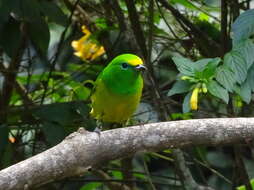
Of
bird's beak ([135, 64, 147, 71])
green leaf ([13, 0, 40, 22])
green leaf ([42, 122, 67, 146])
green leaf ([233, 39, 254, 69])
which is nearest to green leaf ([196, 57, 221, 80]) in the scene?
green leaf ([233, 39, 254, 69])

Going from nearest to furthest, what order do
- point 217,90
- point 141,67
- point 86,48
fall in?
point 217,90 < point 141,67 < point 86,48

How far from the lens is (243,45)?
2818 mm

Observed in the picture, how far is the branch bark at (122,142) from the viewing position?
230cm

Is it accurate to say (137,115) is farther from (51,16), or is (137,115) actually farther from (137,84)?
(51,16)

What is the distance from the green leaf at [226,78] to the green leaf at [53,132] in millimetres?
1124

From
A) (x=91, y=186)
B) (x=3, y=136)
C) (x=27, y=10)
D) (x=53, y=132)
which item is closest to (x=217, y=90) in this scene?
(x=53, y=132)

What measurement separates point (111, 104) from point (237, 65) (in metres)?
1.15

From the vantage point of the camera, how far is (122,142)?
8.25 feet

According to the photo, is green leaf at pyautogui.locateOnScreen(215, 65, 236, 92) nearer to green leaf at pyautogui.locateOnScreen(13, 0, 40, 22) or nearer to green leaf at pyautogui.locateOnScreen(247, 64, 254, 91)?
green leaf at pyautogui.locateOnScreen(247, 64, 254, 91)

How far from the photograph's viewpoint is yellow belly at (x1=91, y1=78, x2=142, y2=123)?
366cm

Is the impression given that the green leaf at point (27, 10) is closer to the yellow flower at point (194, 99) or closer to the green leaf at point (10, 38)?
the green leaf at point (10, 38)

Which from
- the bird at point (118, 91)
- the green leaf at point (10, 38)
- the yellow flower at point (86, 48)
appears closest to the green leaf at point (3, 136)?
the green leaf at point (10, 38)

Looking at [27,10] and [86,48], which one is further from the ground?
[27,10]

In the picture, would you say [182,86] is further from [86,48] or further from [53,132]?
[86,48]
